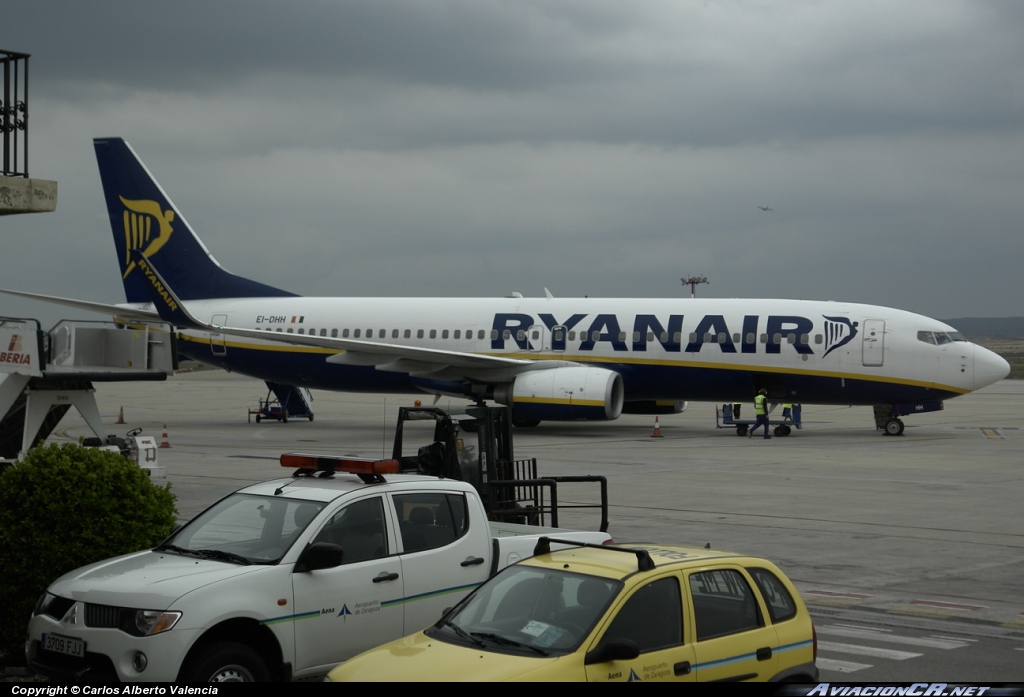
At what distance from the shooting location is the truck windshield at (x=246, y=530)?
8359 mm

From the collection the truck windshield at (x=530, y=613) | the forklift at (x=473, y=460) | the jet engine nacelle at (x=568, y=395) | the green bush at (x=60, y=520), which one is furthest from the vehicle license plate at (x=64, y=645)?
the jet engine nacelle at (x=568, y=395)

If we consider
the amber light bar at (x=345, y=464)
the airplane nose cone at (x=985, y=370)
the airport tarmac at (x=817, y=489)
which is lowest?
the airport tarmac at (x=817, y=489)

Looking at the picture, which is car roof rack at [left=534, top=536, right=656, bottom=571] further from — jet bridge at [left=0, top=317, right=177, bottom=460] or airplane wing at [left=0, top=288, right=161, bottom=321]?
airplane wing at [left=0, top=288, right=161, bottom=321]

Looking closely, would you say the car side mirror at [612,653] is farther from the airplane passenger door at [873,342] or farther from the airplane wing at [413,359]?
the airplane wing at [413,359]

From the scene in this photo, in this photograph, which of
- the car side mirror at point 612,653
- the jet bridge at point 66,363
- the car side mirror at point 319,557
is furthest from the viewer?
the jet bridge at point 66,363

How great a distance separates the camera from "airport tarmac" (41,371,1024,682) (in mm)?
12227

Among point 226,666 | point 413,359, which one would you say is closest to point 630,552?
point 226,666

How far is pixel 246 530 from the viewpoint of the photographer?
28.7ft

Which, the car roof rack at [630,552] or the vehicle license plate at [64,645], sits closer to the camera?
the car roof rack at [630,552]

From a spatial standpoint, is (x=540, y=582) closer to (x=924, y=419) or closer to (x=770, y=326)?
(x=770, y=326)

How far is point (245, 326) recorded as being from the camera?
3675 cm

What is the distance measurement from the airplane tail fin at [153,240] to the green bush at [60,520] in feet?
91.8

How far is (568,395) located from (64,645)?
924 inches

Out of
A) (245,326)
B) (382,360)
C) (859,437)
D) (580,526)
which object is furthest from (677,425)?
(580,526)
